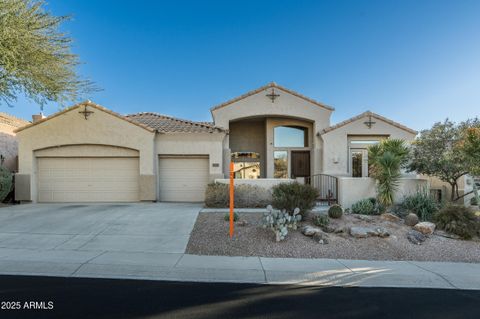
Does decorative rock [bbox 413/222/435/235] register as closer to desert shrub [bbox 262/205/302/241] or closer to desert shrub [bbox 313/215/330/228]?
desert shrub [bbox 313/215/330/228]

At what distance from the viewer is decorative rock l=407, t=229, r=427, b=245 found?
7086 millimetres

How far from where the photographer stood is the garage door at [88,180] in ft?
41.3

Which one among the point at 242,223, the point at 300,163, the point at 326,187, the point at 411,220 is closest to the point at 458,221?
the point at 411,220

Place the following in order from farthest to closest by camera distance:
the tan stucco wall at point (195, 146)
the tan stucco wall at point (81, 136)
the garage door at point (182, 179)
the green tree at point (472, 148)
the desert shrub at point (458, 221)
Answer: the garage door at point (182, 179) → the tan stucco wall at point (195, 146) → the tan stucco wall at point (81, 136) → the green tree at point (472, 148) → the desert shrub at point (458, 221)

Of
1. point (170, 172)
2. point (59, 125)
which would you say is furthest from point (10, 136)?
point (170, 172)

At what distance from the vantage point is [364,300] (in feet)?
13.4

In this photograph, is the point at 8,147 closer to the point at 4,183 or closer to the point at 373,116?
the point at 4,183

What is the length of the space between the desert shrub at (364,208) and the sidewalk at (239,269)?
3.52 meters

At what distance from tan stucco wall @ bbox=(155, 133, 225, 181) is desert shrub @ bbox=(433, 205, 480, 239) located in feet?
29.6

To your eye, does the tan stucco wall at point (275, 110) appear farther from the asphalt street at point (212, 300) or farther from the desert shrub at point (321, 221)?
the asphalt street at point (212, 300)

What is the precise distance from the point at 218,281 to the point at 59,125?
40.6ft

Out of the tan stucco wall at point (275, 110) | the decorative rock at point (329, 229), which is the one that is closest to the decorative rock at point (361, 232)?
the decorative rock at point (329, 229)

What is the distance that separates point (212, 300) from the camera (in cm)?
396

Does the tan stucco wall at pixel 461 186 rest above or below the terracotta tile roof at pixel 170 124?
below
